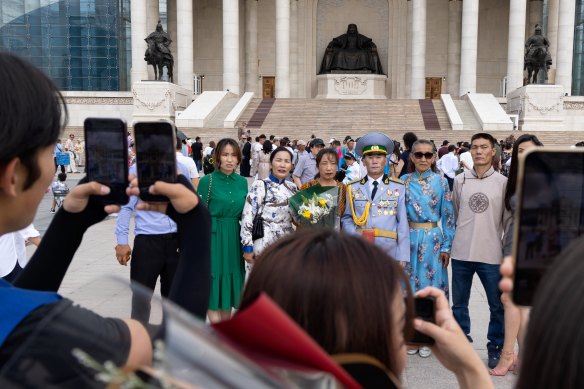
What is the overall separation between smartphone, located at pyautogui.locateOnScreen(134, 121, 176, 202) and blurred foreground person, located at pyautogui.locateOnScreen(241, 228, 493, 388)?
740 millimetres

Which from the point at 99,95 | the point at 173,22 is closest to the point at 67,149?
the point at 99,95

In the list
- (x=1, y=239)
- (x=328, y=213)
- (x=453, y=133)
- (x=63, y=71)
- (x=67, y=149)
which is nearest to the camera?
(x=1, y=239)

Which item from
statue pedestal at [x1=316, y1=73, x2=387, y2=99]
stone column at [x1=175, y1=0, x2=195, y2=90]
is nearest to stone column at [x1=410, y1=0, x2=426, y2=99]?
statue pedestal at [x1=316, y1=73, x2=387, y2=99]

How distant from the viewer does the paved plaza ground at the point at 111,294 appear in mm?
1300

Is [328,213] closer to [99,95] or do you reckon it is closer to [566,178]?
[566,178]

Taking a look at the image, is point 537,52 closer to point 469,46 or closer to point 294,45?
point 469,46

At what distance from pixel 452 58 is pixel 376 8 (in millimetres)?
5960

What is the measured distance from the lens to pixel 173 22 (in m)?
41.1

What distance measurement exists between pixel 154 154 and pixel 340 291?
3.51 feet

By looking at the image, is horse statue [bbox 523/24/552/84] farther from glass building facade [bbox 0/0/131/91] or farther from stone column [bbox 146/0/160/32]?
glass building facade [bbox 0/0/131/91]

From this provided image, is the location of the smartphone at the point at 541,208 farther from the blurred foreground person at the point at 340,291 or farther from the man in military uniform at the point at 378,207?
the man in military uniform at the point at 378,207

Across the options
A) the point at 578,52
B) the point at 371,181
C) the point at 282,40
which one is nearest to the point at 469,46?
the point at 282,40

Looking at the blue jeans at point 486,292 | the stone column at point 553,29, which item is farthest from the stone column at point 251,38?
the blue jeans at point 486,292

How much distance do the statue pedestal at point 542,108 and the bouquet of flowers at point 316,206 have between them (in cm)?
2648
